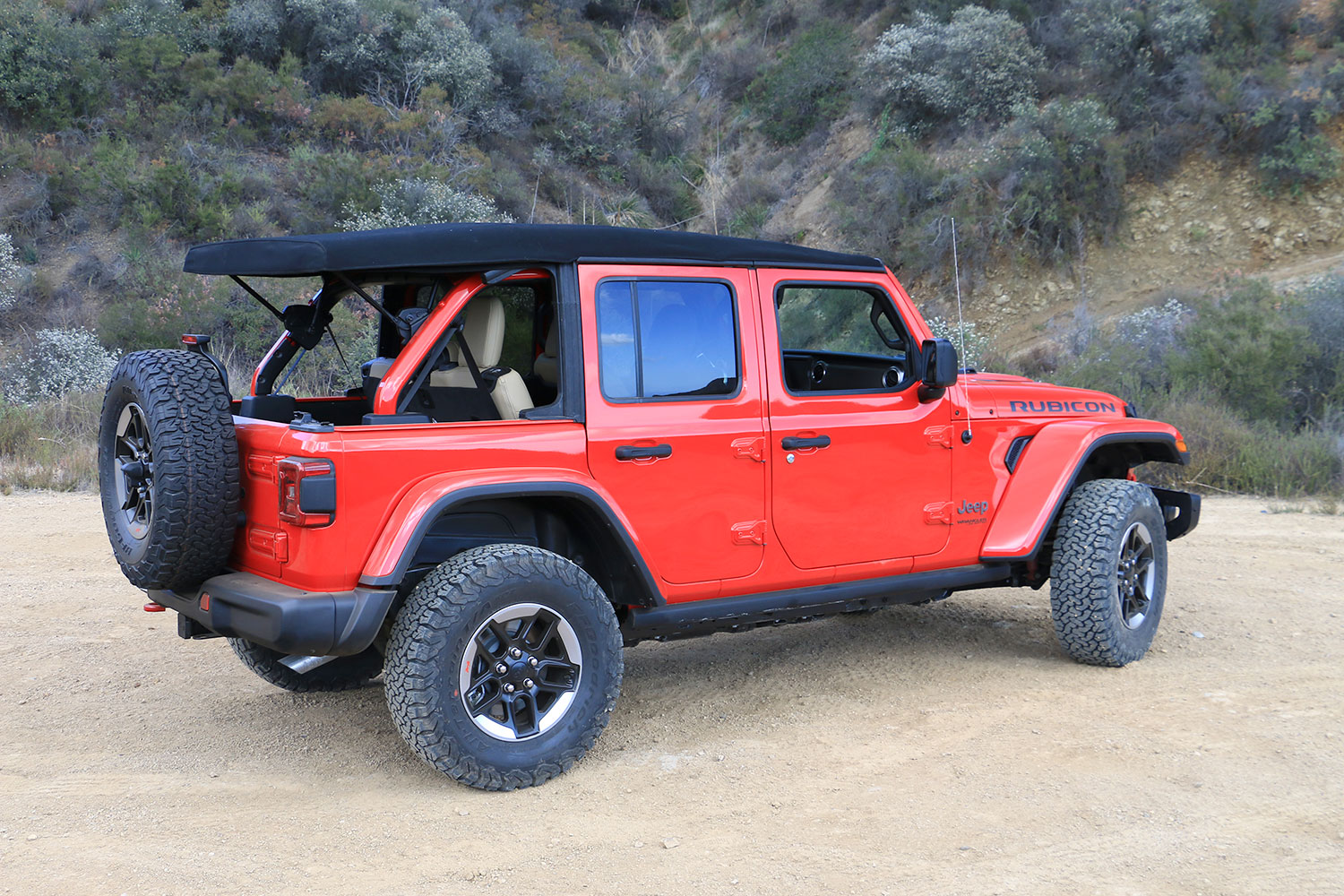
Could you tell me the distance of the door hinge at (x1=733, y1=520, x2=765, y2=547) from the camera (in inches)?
168

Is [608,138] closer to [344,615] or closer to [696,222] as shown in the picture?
[696,222]

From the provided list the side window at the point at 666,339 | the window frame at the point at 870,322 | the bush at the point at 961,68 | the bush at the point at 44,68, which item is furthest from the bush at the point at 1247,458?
the bush at the point at 44,68

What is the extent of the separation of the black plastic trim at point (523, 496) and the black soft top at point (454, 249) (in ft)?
2.66

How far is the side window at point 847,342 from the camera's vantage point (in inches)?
197

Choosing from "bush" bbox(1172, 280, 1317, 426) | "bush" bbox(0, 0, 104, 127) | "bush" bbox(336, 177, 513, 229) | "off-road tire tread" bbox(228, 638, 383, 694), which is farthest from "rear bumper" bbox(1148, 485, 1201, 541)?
"bush" bbox(0, 0, 104, 127)

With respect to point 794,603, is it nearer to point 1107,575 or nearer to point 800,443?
point 800,443

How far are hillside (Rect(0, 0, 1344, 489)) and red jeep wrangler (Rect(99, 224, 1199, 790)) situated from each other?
7.32 metres

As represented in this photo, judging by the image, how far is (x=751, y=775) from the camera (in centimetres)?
387

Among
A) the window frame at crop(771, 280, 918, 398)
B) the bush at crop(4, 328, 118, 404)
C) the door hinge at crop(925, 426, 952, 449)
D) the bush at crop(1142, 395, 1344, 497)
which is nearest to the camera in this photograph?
the window frame at crop(771, 280, 918, 398)

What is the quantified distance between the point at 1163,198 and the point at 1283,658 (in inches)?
550

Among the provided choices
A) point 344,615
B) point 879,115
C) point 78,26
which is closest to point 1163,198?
point 879,115

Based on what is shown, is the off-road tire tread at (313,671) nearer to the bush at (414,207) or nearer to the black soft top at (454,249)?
the black soft top at (454,249)

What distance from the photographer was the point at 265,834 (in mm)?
3383

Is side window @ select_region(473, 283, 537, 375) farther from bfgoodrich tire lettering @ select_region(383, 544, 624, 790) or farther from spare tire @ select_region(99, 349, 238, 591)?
spare tire @ select_region(99, 349, 238, 591)
